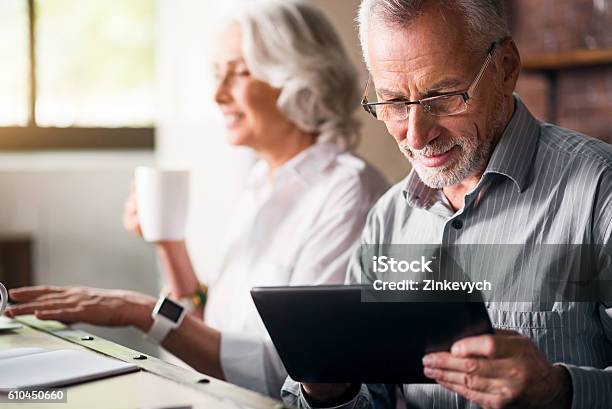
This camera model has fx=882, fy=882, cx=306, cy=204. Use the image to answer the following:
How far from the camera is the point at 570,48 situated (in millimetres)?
3561

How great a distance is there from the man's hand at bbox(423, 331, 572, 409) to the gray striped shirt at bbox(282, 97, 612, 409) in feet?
0.58

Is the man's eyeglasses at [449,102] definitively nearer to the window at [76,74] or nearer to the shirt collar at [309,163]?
the shirt collar at [309,163]

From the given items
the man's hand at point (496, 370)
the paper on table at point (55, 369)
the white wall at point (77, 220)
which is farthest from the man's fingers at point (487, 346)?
the white wall at point (77, 220)

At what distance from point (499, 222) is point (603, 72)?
223 centimetres

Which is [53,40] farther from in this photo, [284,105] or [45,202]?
[284,105]

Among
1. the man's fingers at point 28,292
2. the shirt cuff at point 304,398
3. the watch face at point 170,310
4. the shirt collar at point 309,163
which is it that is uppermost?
the shirt collar at point 309,163

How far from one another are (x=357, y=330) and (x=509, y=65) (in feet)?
1.98

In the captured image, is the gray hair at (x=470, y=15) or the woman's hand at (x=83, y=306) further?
the woman's hand at (x=83, y=306)

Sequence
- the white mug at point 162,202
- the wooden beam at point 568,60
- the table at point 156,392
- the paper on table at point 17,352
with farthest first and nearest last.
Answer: the wooden beam at point 568,60 < the white mug at point 162,202 < the paper on table at point 17,352 < the table at point 156,392

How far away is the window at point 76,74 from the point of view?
126 inches

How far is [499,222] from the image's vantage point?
58.4 inches

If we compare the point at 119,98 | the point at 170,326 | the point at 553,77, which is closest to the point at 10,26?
the point at 119,98

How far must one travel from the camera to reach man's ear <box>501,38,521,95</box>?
151 cm

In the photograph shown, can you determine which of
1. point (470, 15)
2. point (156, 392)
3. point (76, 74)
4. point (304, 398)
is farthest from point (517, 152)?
point (76, 74)
